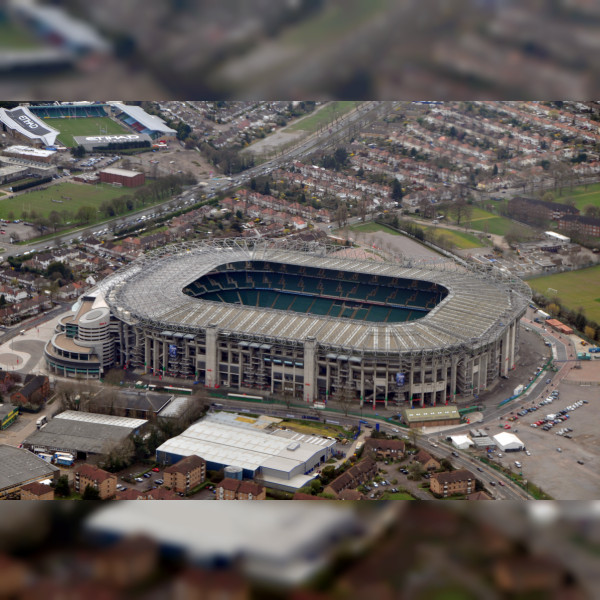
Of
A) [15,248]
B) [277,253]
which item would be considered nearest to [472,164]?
[277,253]

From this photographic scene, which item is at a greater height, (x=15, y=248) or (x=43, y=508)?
(x=43, y=508)

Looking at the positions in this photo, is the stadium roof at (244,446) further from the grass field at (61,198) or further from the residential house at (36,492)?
the grass field at (61,198)

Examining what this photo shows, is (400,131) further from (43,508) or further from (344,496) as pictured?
(43,508)

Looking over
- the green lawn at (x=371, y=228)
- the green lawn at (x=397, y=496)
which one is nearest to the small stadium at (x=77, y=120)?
the green lawn at (x=371, y=228)

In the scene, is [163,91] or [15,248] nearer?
[163,91]

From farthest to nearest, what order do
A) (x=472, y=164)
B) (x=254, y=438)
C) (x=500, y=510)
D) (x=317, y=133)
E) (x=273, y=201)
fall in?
(x=317, y=133) < (x=472, y=164) < (x=273, y=201) < (x=254, y=438) < (x=500, y=510)

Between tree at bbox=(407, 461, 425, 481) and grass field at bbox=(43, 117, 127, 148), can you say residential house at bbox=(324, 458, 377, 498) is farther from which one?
grass field at bbox=(43, 117, 127, 148)
